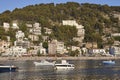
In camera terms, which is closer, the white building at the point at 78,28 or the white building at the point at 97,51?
the white building at the point at 97,51

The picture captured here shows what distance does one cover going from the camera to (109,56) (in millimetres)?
156125

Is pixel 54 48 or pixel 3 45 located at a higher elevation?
pixel 3 45

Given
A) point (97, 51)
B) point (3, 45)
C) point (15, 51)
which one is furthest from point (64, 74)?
point (97, 51)

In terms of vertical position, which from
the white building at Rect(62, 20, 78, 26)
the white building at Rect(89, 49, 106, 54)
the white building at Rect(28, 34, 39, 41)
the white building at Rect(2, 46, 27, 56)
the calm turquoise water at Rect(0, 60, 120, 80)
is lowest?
the white building at Rect(89, 49, 106, 54)

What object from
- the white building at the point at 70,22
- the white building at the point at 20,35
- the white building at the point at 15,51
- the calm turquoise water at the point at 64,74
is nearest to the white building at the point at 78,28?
the white building at the point at 70,22

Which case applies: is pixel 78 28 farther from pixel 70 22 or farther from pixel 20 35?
pixel 20 35

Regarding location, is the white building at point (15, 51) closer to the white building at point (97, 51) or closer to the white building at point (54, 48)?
the white building at point (54, 48)

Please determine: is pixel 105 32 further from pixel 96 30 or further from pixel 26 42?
pixel 26 42

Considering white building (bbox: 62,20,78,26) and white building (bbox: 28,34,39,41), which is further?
white building (bbox: 62,20,78,26)

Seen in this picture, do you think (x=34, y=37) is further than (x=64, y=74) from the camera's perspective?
Yes

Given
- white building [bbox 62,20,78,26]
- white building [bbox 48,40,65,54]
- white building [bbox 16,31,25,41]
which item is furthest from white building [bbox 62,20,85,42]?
white building [bbox 48,40,65,54]

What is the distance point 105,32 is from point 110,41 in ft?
58.2

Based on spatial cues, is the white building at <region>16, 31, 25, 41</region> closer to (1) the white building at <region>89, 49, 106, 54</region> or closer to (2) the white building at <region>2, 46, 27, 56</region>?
(2) the white building at <region>2, 46, 27, 56</region>

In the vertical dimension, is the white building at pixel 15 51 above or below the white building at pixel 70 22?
below
